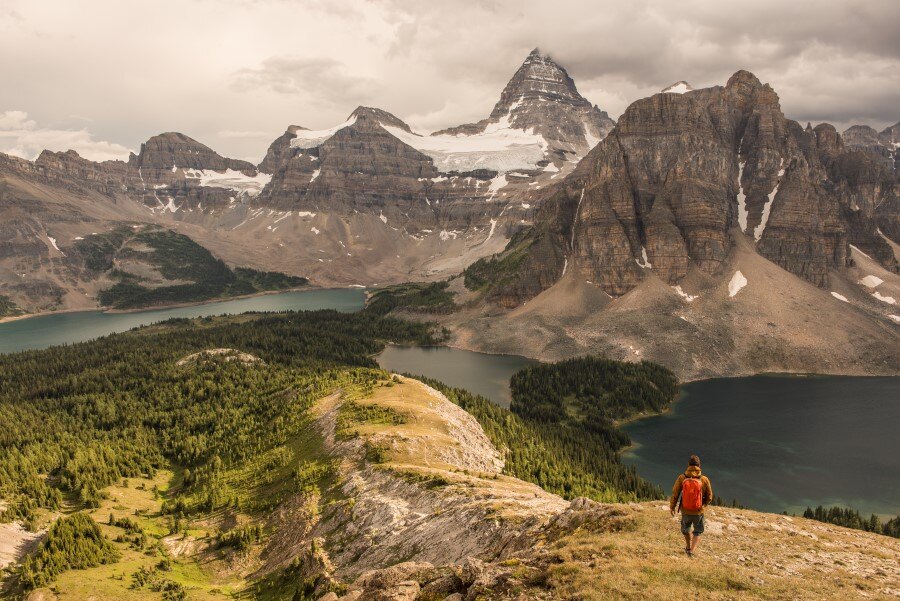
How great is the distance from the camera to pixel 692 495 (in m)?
24.2

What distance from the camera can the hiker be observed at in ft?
79.2

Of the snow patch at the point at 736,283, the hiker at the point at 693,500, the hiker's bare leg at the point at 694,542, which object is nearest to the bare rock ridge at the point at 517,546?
the hiker's bare leg at the point at 694,542

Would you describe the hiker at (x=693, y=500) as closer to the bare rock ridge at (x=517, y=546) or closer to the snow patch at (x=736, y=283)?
the bare rock ridge at (x=517, y=546)

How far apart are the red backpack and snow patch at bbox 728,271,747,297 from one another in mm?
187613

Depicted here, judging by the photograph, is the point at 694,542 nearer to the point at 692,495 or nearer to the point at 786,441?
the point at 692,495

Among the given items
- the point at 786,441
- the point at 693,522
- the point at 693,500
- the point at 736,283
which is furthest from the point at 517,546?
the point at 736,283

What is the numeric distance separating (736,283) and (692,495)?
638 ft

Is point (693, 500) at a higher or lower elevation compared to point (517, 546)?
higher

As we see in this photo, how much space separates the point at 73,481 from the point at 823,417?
147195mm

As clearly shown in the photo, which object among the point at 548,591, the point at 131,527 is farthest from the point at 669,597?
the point at 131,527

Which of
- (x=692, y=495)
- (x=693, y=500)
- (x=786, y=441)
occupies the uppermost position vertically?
(x=692, y=495)

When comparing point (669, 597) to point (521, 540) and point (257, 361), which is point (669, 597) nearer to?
point (521, 540)

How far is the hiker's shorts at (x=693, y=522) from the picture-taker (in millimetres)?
24531

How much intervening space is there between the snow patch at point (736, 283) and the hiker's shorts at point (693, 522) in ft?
614
